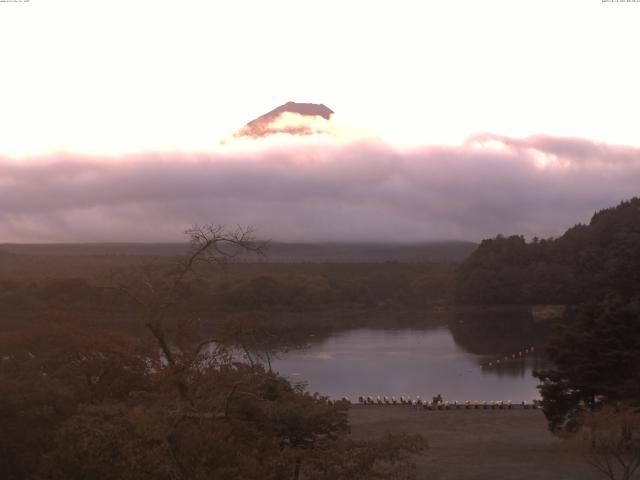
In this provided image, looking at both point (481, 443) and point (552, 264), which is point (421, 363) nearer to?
point (481, 443)

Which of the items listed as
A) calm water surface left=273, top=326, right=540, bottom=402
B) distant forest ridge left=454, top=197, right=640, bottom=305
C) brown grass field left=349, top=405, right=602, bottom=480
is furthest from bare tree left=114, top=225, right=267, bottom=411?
distant forest ridge left=454, top=197, right=640, bottom=305

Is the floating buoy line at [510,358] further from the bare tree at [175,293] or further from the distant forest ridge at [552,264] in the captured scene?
the bare tree at [175,293]

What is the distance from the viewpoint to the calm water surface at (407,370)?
3278 cm

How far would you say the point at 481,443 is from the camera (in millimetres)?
19031

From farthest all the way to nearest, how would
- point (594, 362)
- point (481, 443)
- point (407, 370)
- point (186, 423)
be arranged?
point (407, 370)
point (481, 443)
point (594, 362)
point (186, 423)

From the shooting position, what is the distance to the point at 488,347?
5075 cm

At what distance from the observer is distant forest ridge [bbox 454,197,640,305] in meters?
66.8

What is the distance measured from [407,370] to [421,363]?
292cm

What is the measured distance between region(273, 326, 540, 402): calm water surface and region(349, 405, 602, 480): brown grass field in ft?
20.5

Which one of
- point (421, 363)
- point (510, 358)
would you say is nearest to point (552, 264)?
point (510, 358)

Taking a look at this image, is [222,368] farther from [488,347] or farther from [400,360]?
[488,347]

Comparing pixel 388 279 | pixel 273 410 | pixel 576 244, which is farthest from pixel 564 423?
pixel 388 279

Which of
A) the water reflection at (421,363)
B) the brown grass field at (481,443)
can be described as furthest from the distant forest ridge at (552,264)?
the brown grass field at (481,443)

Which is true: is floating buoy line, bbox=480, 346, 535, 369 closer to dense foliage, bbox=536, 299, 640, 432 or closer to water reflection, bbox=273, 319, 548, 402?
water reflection, bbox=273, 319, 548, 402
